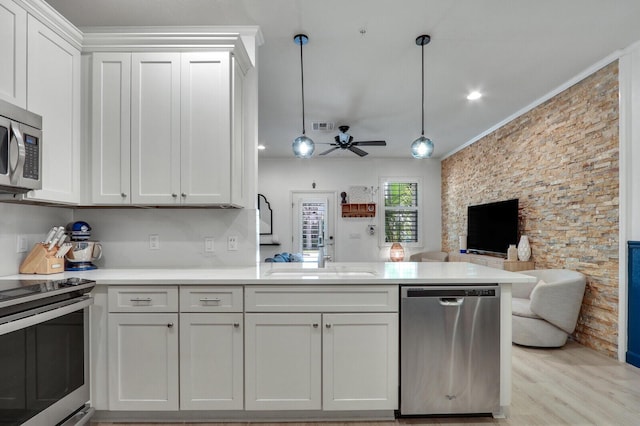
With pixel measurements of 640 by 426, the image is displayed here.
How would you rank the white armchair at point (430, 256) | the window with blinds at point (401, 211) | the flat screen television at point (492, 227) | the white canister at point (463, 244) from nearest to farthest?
the flat screen television at point (492, 227)
the white canister at point (463, 244)
the white armchair at point (430, 256)
the window with blinds at point (401, 211)

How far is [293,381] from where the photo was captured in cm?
205

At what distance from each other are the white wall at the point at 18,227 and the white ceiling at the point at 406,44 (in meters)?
1.45

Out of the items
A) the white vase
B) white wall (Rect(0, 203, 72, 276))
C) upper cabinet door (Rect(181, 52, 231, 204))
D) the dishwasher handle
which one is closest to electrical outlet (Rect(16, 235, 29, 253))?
white wall (Rect(0, 203, 72, 276))

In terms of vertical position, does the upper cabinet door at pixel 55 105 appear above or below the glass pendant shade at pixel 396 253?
above

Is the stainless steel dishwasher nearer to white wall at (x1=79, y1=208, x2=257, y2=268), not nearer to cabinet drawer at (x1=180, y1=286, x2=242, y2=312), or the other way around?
cabinet drawer at (x1=180, y1=286, x2=242, y2=312)

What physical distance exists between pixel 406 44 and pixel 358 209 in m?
4.68

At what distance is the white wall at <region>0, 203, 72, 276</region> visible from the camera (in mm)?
2139

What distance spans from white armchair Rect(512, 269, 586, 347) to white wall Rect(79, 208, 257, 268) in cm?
282

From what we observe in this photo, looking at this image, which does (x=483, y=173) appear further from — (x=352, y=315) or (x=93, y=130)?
(x=93, y=130)

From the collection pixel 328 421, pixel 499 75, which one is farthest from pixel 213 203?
pixel 499 75

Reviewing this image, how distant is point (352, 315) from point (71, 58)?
247cm

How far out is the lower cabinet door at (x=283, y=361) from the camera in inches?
80.3

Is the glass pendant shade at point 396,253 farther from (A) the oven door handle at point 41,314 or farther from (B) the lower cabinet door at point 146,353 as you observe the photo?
(A) the oven door handle at point 41,314

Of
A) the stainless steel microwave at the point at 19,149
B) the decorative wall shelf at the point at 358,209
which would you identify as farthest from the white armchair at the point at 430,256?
the stainless steel microwave at the point at 19,149
